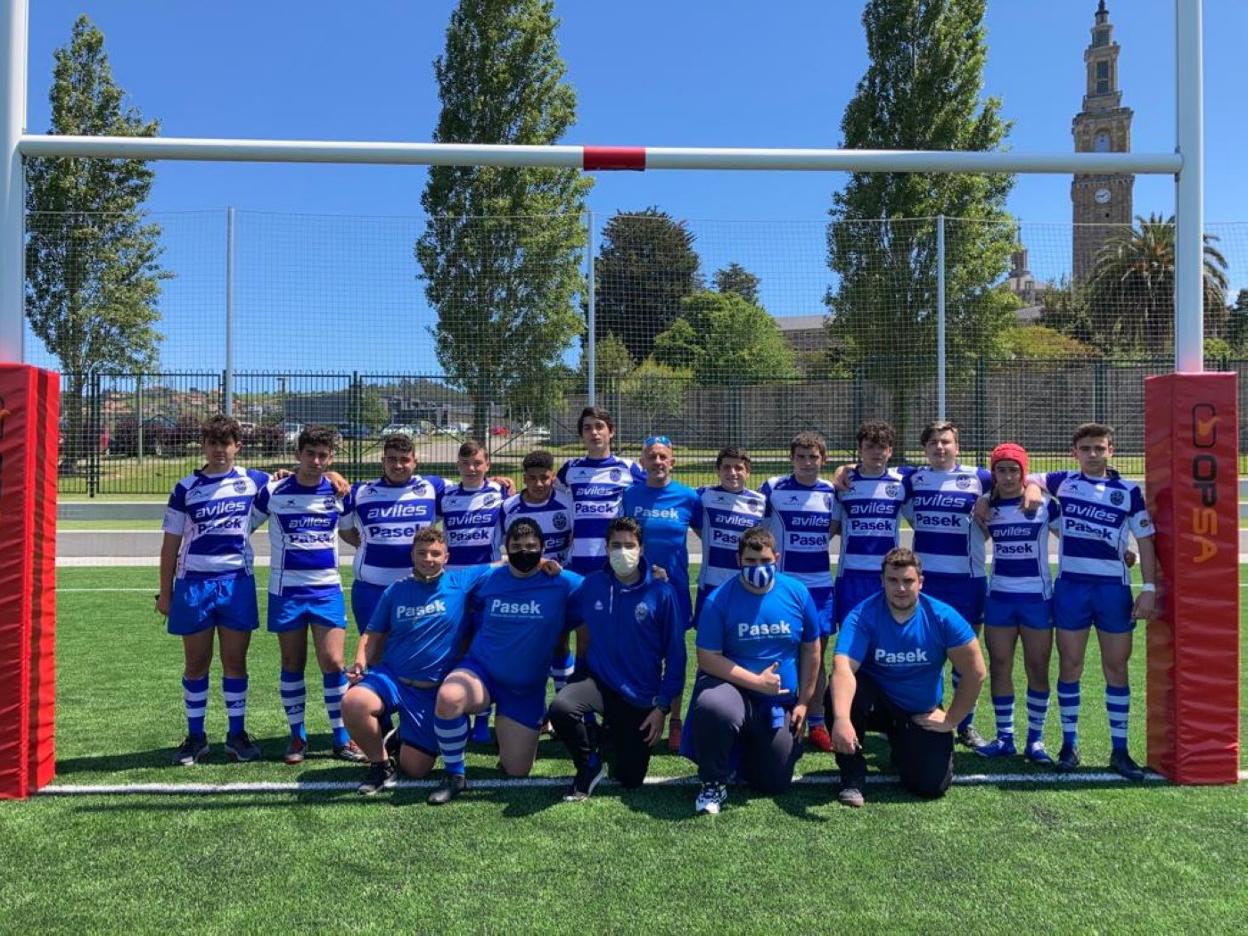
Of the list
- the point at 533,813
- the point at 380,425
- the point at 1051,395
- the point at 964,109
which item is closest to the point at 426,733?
the point at 533,813

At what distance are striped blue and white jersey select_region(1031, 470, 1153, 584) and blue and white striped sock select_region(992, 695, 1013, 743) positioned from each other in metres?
0.71

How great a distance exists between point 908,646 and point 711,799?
1113 millimetres

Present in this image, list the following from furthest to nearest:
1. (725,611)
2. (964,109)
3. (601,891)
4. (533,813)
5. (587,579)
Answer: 1. (964,109)
2. (587,579)
3. (725,611)
4. (533,813)
5. (601,891)

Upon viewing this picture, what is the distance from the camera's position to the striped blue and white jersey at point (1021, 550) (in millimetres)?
4469

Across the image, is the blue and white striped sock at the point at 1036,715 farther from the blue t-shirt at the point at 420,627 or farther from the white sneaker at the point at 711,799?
the blue t-shirt at the point at 420,627

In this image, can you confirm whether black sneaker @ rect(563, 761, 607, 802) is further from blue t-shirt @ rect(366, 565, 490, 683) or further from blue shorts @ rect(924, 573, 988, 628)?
blue shorts @ rect(924, 573, 988, 628)

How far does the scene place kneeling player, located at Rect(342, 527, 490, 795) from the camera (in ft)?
13.6

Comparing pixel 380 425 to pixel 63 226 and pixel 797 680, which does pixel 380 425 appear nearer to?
pixel 63 226

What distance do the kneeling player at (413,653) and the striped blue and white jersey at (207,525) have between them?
2.86ft

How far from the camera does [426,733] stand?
13.8ft

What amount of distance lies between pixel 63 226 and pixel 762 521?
12.3 metres

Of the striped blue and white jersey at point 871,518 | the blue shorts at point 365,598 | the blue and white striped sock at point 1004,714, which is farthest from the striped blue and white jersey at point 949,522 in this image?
the blue shorts at point 365,598

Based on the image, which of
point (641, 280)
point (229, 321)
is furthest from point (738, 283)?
point (229, 321)

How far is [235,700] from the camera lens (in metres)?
4.59
